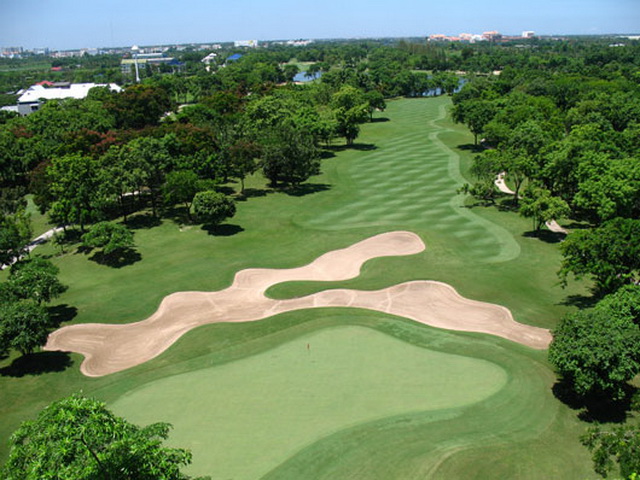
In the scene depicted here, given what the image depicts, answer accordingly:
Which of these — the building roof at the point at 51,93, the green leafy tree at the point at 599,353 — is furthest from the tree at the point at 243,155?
the building roof at the point at 51,93

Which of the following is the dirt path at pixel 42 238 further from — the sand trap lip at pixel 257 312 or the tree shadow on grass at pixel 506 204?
the tree shadow on grass at pixel 506 204

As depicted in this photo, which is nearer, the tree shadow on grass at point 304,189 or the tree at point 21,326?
the tree at point 21,326

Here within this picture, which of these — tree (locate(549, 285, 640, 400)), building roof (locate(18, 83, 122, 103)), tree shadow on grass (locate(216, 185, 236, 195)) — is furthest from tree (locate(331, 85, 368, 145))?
building roof (locate(18, 83, 122, 103))

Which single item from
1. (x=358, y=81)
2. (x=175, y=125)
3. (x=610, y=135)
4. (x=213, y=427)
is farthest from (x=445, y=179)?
(x=358, y=81)

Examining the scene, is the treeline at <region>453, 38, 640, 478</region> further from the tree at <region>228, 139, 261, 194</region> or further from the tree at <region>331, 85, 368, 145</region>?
the tree at <region>228, 139, 261, 194</region>

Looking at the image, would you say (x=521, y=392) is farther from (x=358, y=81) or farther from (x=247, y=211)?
(x=358, y=81)
